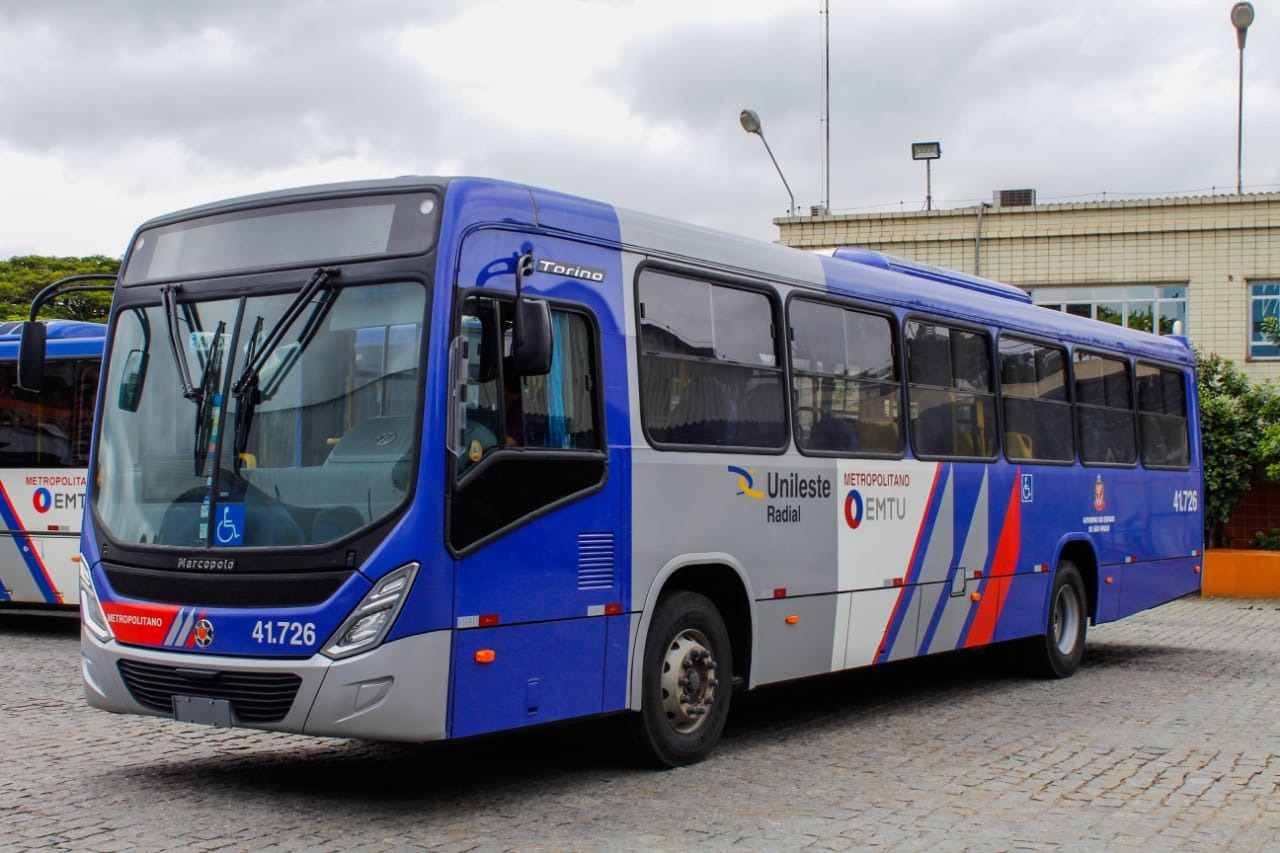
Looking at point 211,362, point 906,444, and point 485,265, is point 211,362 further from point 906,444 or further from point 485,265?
point 906,444

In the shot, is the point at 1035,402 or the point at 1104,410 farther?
the point at 1104,410

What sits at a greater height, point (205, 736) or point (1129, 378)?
point (1129, 378)

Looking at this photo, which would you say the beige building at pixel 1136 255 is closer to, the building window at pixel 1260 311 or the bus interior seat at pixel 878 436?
the building window at pixel 1260 311

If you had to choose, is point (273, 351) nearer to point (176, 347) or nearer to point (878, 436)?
point (176, 347)

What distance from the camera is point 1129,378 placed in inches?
570

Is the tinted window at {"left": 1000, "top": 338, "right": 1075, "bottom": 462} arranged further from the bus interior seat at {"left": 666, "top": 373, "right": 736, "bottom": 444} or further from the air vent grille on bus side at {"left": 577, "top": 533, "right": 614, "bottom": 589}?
the air vent grille on bus side at {"left": 577, "top": 533, "right": 614, "bottom": 589}

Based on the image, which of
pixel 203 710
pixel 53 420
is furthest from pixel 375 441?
pixel 53 420

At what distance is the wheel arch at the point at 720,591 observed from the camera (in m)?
8.02

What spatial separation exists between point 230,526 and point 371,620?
3.11 feet

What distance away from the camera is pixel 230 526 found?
698 centimetres

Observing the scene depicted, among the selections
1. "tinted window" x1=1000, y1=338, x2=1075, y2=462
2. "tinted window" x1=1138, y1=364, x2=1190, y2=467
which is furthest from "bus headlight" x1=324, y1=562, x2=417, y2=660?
"tinted window" x1=1138, y1=364, x2=1190, y2=467

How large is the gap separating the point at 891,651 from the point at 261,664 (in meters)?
5.21

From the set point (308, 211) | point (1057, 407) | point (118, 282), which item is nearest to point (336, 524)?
point (308, 211)

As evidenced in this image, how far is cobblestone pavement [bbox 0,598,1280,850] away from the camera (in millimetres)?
6637
